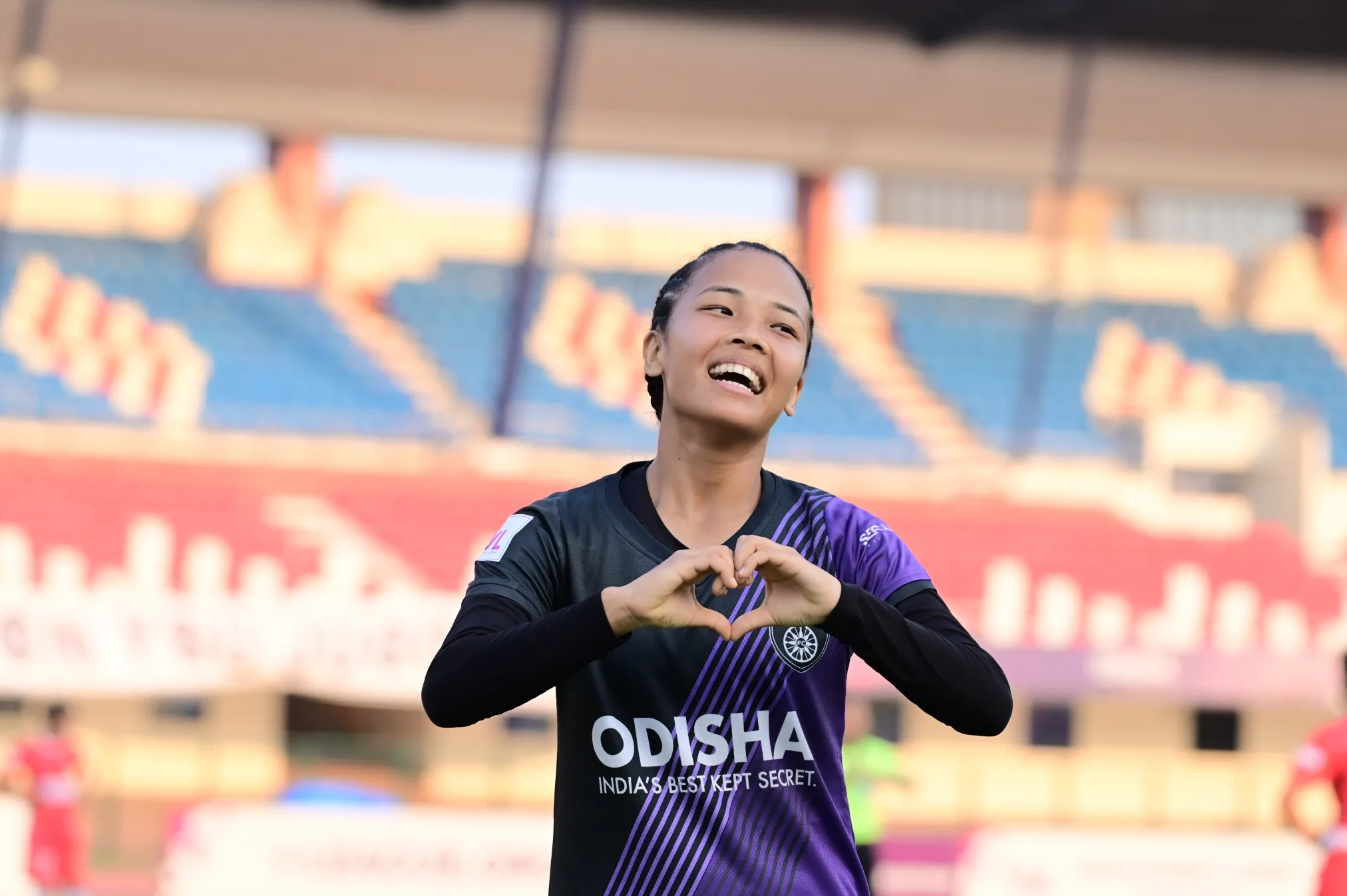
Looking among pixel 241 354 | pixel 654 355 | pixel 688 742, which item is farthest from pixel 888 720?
pixel 688 742

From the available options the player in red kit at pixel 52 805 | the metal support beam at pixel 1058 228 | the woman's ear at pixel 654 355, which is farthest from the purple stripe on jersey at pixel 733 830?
the metal support beam at pixel 1058 228

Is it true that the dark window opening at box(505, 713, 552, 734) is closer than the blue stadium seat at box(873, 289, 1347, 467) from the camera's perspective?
Yes

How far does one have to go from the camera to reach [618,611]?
1.80 meters

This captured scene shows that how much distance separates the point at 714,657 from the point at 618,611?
0.25 m

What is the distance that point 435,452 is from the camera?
53.4 ft

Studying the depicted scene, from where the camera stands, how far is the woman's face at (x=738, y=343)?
→ 2.02 meters

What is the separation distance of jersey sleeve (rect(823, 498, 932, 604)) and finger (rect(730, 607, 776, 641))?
0.23 meters

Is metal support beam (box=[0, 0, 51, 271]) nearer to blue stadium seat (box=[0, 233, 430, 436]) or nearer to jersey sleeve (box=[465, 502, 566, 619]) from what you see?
blue stadium seat (box=[0, 233, 430, 436])

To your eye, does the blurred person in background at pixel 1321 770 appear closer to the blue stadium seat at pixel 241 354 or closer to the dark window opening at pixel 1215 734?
the dark window opening at pixel 1215 734

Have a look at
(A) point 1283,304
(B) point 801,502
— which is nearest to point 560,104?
(A) point 1283,304

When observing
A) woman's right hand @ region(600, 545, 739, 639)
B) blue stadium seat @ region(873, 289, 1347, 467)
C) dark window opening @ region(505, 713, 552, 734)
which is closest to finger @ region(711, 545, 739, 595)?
woman's right hand @ region(600, 545, 739, 639)

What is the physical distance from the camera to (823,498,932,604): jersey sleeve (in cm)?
206

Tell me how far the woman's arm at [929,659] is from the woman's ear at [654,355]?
0.42m

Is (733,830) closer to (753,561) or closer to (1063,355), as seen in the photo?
(753,561)
